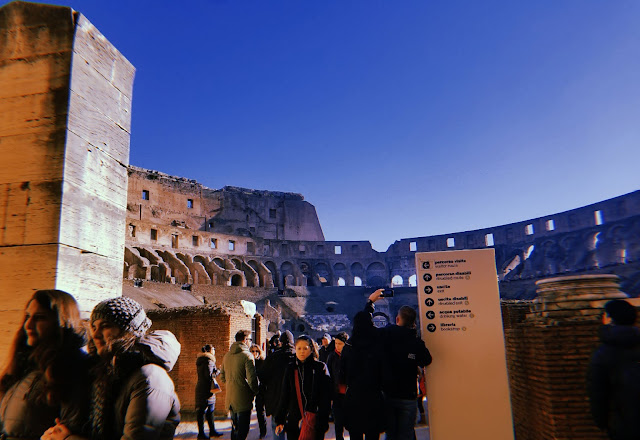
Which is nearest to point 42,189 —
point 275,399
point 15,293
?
point 15,293

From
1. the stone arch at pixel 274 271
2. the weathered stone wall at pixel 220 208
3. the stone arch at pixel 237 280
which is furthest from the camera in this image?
the stone arch at pixel 274 271

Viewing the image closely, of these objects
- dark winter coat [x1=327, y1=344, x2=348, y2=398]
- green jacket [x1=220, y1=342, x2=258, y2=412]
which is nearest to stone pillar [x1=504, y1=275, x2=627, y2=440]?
dark winter coat [x1=327, y1=344, x2=348, y2=398]

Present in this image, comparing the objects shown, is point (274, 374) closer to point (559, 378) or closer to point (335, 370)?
point (335, 370)

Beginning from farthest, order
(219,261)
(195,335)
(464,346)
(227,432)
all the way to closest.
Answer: (219,261) < (195,335) < (227,432) < (464,346)

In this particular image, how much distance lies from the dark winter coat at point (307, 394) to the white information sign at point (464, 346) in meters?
0.99

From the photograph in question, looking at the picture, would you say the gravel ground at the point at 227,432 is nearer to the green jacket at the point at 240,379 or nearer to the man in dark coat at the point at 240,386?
the man in dark coat at the point at 240,386

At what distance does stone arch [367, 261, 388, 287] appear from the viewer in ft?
151

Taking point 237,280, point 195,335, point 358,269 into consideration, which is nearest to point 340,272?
point 358,269

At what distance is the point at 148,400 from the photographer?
178 centimetres

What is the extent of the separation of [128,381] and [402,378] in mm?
2792

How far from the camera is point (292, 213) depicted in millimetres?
49750

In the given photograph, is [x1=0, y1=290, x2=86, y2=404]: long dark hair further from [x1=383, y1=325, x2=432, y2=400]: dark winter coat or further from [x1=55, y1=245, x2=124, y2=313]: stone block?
[x1=383, y1=325, x2=432, y2=400]: dark winter coat

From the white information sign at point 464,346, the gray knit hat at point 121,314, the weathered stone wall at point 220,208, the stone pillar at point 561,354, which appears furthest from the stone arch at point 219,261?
the gray knit hat at point 121,314

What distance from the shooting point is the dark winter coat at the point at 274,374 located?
4.29 m
